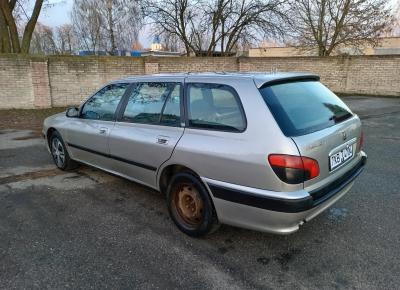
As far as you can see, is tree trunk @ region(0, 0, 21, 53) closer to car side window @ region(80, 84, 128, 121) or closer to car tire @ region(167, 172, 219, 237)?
car side window @ region(80, 84, 128, 121)

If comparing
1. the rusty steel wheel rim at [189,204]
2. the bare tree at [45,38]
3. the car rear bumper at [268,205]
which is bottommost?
the rusty steel wheel rim at [189,204]

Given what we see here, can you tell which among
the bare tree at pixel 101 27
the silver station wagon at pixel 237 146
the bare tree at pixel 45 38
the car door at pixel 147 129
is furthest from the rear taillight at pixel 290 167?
the bare tree at pixel 45 38

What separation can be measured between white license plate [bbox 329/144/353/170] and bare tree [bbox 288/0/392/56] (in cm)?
1895

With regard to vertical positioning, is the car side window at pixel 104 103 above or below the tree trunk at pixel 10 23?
below

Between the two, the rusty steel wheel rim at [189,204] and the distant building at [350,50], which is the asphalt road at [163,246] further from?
the distant building at [350,50]

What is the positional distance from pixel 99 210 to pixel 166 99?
1.51 m

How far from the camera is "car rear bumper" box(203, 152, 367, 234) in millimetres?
2318

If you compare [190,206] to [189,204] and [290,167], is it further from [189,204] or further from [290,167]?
[290,167]

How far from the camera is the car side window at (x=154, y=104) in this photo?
311 centimetres

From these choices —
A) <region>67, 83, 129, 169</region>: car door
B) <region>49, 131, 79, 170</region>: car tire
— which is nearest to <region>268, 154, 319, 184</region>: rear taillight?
<region>67, 83, 129, 169</region>: car door

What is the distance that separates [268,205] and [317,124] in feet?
2.80

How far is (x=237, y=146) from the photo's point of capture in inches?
97.3

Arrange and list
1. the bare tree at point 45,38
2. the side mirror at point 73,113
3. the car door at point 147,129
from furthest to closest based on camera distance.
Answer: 1. the bare tree at point 45,38
2. the side mirror at point 73,113
3. the car door at point 147,129

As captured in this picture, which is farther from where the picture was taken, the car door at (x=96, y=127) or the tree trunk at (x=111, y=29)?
the tree trunk at (x=111, y=29)
